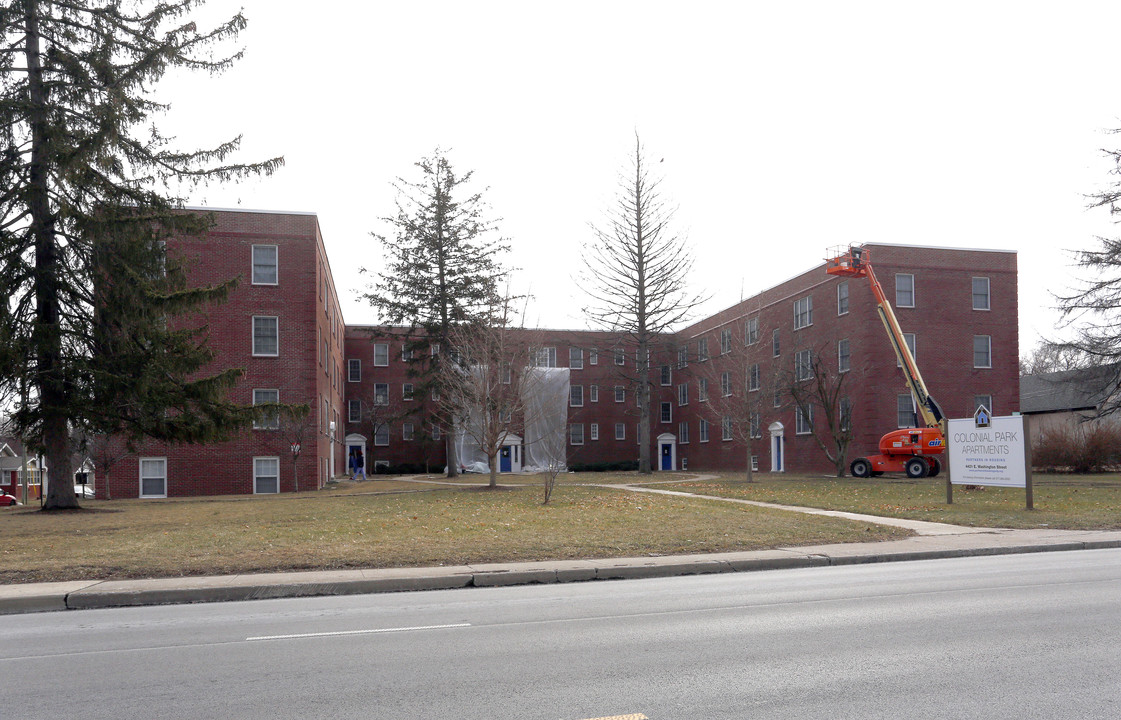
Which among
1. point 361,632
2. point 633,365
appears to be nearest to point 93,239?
point 361,632

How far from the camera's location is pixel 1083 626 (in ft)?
25.4

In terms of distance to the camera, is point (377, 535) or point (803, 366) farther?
point (803, 366)

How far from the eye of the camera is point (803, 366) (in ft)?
153

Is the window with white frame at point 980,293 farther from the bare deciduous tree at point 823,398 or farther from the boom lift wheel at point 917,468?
the boom lift wheel at point 917,468

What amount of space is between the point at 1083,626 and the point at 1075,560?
6.01 meters

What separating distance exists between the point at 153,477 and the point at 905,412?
3346 centimetres

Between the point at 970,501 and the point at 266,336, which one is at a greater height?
the point at 266,336

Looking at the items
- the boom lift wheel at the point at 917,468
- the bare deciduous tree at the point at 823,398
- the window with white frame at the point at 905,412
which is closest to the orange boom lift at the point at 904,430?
Answer: the boom lift wheel at the point at 917,468

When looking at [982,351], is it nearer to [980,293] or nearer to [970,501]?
[980,293]

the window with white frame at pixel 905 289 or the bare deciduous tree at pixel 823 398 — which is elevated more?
the window with white frame at pixel 905 289

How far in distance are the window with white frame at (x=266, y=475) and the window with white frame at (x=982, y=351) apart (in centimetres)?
3311

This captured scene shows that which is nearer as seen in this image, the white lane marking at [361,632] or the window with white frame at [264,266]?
the white lane marking at [361,632]

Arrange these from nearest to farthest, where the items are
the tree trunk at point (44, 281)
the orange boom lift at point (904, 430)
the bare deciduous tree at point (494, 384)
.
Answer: the tree trunk at point (44, 281) < the bare deciduous tree at point (494, 384) < the orange boom lift at point (904, 430)

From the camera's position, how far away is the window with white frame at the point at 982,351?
45.7 m
